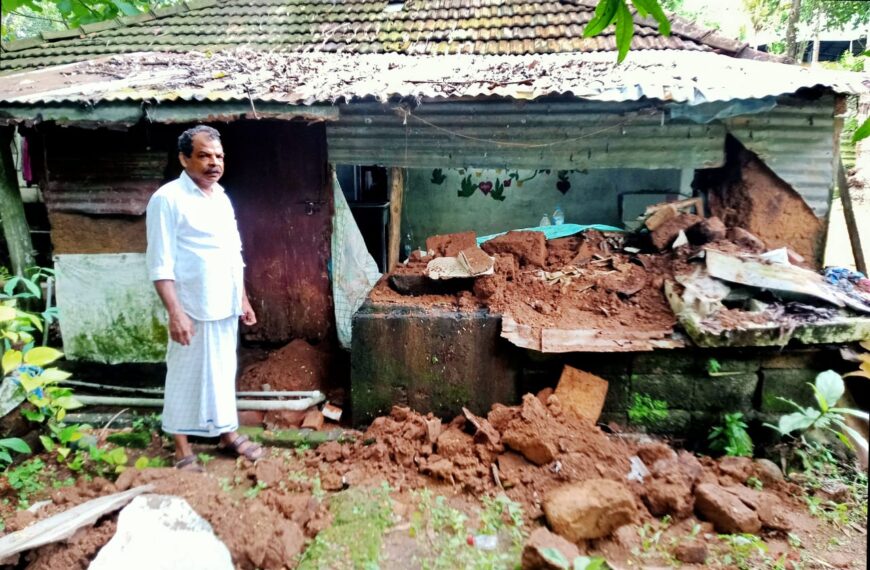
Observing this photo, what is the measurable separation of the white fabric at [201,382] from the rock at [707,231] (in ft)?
12.5

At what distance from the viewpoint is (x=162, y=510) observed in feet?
8.92

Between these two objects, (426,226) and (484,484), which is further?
(426,226)

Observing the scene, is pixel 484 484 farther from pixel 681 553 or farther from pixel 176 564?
pixel 176 564

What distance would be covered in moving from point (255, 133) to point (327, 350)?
7.31 feet

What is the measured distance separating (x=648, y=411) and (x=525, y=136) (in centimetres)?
248

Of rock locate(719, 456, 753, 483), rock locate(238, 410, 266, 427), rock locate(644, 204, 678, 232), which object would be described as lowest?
rock locate(238, 410, 266, 427)

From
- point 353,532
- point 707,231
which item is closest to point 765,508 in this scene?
point 707,231

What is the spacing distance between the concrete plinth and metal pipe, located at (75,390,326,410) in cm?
60

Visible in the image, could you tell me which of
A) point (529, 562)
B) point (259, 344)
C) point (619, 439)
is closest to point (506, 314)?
point (619, 439)

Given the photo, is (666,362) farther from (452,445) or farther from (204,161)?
(204,161)

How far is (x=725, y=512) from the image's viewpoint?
2889mm

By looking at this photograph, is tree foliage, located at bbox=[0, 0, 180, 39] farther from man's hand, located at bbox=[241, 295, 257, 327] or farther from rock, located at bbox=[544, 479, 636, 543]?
rock, located at bbox=[544, 479, 636, 543]

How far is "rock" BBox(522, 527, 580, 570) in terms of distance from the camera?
247 centimetres

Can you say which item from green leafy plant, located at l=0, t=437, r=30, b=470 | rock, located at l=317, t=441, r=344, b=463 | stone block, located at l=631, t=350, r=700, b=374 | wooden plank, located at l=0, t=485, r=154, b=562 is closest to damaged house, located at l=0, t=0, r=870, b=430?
stone block, located at l=631, t=350, r=700, b=374
